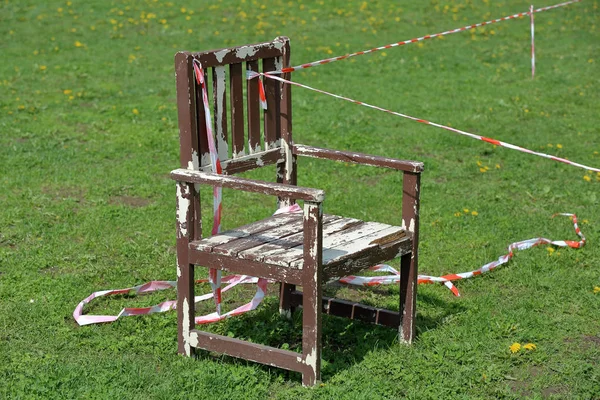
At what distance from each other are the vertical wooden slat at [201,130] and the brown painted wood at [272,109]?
47 cm

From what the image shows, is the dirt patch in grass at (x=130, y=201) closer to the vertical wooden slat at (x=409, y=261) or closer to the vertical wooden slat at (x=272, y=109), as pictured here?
the vertical wooden slat at (x=272, y=109)

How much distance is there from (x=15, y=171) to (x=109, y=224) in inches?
59.1

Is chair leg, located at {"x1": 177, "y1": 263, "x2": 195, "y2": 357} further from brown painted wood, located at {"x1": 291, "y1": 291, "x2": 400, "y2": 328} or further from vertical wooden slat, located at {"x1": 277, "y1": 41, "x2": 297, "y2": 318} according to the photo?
brown painted wood, located at {"x1": 291, "y1": 291, "x2": 400, "y2": 328}

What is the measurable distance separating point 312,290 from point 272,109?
44.7 inches

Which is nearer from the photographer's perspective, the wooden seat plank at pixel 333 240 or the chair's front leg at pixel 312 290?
the chair's front leg at pixel 312 290

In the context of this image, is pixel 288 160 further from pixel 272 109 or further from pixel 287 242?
pixel 287 242

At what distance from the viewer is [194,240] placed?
4.20m

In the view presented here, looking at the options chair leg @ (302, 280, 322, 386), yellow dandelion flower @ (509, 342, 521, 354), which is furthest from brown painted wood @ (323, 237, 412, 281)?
yellow dandelion flower @ (509, 342, 521, 354)

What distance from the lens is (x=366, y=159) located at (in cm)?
449

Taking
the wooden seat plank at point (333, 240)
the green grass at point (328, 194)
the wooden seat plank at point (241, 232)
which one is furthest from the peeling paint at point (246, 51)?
the green grass at point (328, 194)

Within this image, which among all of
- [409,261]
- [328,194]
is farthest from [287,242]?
[328,194]

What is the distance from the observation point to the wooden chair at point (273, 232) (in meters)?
3.93

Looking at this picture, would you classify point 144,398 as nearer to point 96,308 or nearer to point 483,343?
point 96,308

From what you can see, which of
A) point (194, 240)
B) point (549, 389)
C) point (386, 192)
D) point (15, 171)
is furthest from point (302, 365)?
point (15, 171)
